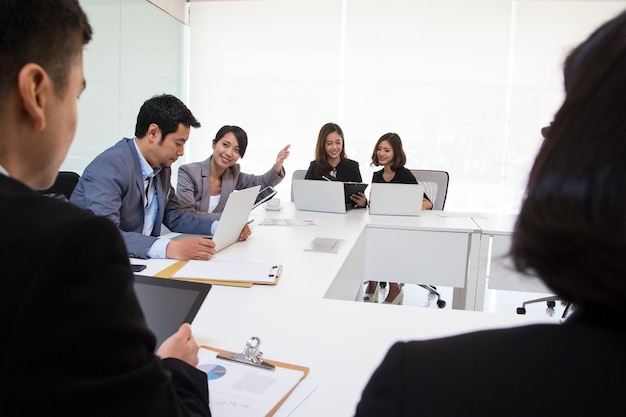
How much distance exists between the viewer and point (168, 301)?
111 centimetres

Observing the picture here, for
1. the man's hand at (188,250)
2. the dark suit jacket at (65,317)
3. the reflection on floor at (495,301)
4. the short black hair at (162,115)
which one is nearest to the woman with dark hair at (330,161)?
the reflection on floor at (495,301)

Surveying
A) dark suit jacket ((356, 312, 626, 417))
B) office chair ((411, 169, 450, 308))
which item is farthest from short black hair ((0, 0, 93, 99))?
office chair ((411, 169, 450, 308))

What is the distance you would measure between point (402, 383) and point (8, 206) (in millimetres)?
431

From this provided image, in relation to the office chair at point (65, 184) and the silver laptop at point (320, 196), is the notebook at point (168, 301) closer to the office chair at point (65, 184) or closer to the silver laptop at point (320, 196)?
the office chair at point (65, 184)

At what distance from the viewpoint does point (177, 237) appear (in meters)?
2.41

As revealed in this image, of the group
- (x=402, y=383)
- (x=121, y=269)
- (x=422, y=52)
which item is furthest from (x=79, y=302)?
(x=422, y=52)

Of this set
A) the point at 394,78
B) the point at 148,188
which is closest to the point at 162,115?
the point at 148,188

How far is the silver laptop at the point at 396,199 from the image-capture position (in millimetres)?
3256

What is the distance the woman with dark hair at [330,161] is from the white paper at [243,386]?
10.2ft

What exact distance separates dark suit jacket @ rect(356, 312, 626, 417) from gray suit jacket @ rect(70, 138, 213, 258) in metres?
1.66

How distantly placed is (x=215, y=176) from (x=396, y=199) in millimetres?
1292

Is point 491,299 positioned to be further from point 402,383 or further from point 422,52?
point 402,383

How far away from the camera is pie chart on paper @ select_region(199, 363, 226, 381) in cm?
99

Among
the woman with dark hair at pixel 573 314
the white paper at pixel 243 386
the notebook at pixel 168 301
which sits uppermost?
the woman with dark hair at pixel 573 314
